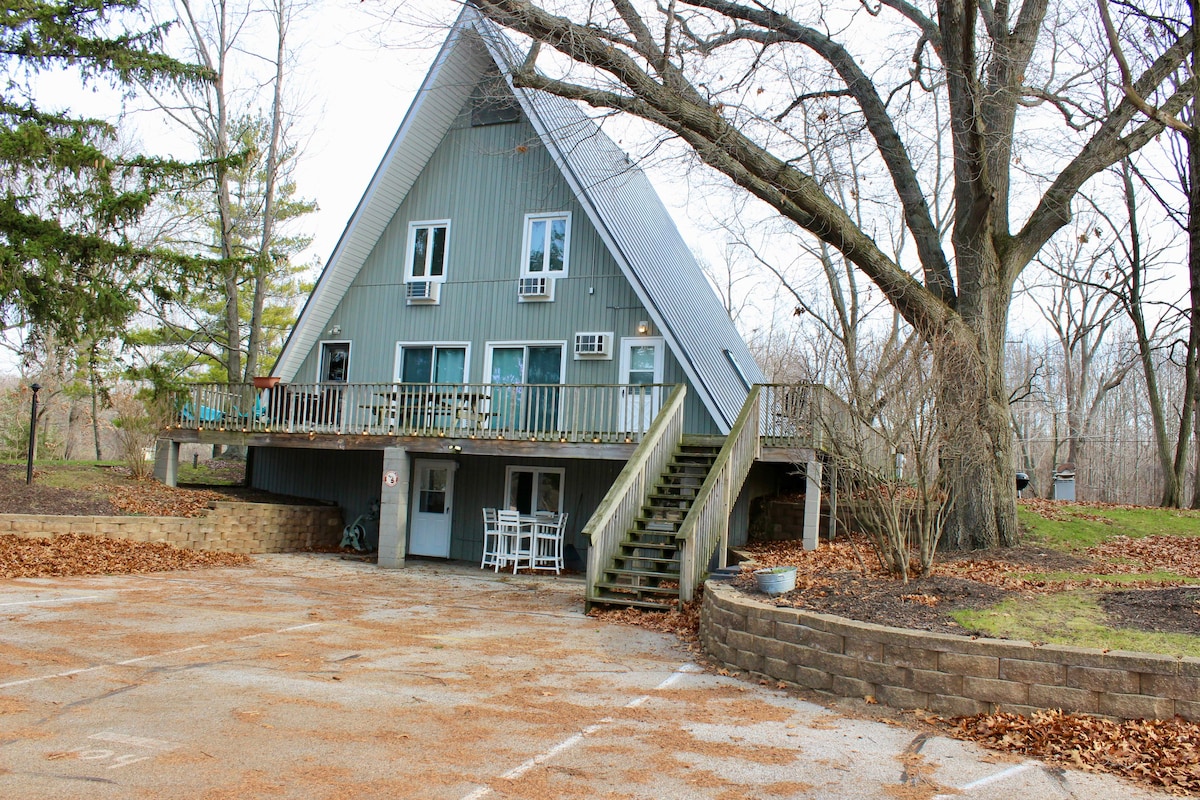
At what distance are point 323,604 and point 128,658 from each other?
12.3 ft

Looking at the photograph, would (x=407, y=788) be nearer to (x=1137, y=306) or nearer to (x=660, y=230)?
(x=660, y=230)

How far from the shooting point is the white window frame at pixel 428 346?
725 inches

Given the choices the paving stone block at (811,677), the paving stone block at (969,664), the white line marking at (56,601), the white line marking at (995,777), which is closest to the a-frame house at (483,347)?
the white line marking at (56,601)

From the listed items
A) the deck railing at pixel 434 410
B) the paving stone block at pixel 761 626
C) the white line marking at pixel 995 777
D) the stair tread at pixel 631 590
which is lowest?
the white line marking at pixel 995 777

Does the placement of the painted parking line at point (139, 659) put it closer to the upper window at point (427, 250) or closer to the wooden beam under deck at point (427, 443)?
the wooden beam under deck at point (427, 443)

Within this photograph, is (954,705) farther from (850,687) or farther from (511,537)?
(511,537)

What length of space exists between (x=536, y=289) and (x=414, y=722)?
12.7 metres

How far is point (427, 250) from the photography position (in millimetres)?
19188

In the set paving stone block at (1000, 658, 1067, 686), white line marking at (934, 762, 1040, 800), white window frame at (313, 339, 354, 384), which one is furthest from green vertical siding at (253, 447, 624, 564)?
white line marking at (934, 762, 1040, 800)

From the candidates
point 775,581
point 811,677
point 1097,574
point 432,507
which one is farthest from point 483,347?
point 811,677

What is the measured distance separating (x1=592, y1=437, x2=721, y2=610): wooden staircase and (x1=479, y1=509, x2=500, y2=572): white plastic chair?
13.7 feet

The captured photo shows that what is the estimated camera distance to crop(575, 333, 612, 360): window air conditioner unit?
675 inches

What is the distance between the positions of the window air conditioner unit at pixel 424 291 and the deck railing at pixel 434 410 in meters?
1.85

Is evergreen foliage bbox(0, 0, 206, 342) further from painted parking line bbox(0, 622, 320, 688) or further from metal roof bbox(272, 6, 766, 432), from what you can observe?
painted parking line bbox(0, 622, 320, 688)
